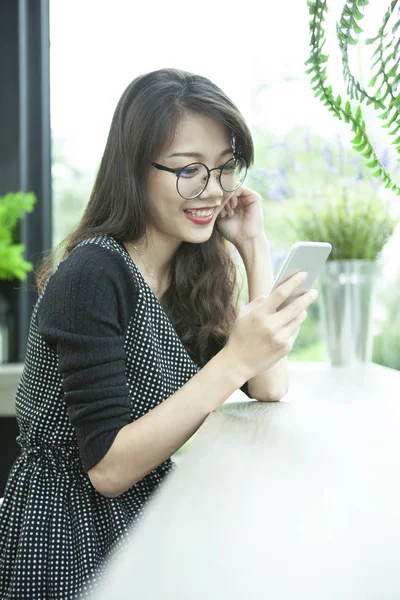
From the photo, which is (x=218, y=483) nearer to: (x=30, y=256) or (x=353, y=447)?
(x=353, y=447)

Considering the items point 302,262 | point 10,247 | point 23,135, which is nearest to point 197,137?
point 302,262

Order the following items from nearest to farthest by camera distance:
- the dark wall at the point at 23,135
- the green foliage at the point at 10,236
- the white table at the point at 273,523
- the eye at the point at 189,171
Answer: the white table at the point at 273,523 < the eye at the point at 189,171 < the green foliage at the point at 10,236 < the dark wall at the point at 23,135

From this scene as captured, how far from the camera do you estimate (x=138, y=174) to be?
1219 mm

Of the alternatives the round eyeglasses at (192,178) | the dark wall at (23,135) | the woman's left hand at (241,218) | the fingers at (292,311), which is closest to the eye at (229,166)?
the round eyeglasses at (192,178)

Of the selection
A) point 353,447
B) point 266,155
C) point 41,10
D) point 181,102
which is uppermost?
point 41,10

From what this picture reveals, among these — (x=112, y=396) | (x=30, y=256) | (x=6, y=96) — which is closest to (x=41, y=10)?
(x=6, y=96)

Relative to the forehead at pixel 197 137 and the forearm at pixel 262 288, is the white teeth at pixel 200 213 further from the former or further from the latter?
the forearm at pixel 262 288

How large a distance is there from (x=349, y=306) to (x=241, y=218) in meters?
0.49

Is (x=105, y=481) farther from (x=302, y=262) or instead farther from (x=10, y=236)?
(x=10, y=236)

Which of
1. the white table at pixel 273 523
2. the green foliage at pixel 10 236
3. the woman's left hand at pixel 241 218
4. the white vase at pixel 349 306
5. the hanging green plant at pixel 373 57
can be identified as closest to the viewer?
the white table at pixel 273 523

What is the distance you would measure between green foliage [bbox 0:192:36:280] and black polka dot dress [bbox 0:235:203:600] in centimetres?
167

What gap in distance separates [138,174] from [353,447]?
2.28ft

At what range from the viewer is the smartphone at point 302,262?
3.06ft

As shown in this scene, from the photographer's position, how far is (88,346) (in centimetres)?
94
